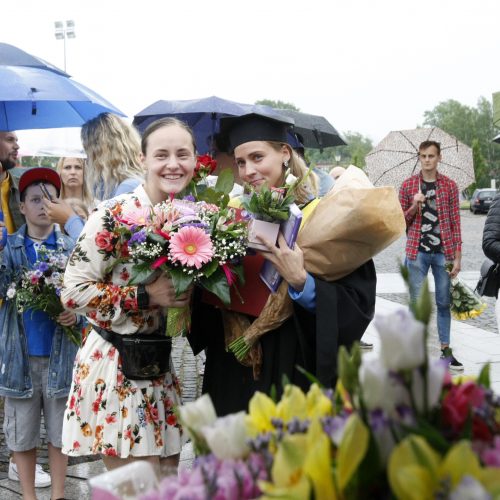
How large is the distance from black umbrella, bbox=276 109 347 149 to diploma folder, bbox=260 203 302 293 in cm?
707

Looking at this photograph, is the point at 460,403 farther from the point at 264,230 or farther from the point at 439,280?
the point at 439,280

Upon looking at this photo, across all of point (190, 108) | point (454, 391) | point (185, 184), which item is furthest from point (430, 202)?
point (454, 391)

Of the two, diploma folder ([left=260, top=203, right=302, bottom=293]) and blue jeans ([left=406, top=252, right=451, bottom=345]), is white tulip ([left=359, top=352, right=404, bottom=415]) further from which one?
blue jeans ([left=406, top=252, right=451, bottom=345])

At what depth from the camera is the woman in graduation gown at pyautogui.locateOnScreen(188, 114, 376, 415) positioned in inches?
97.7

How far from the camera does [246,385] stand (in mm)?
2756

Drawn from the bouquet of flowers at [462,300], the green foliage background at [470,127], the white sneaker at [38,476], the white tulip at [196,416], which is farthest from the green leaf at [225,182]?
the green foliage background at [470,127]

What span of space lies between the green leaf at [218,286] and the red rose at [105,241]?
428mm

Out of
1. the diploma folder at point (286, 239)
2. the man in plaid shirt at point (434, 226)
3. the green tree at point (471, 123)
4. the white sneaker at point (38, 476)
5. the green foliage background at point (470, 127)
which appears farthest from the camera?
the green tree at point (471, 123)

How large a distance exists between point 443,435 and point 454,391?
8cm

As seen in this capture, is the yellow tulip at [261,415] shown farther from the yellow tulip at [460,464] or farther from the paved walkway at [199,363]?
the paved walkway at [199,363]

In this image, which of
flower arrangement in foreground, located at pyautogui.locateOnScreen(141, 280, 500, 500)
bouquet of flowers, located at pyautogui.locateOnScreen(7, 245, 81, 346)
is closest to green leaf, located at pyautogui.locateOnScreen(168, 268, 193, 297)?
flower arrangement in foreground, located at pyautogui.locateOnScreen(141, 280, 500, 500)

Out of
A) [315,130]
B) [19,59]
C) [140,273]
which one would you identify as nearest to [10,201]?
[19,59]

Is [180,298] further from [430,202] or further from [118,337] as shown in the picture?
[430,202]

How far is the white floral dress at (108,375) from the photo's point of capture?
2.72m
